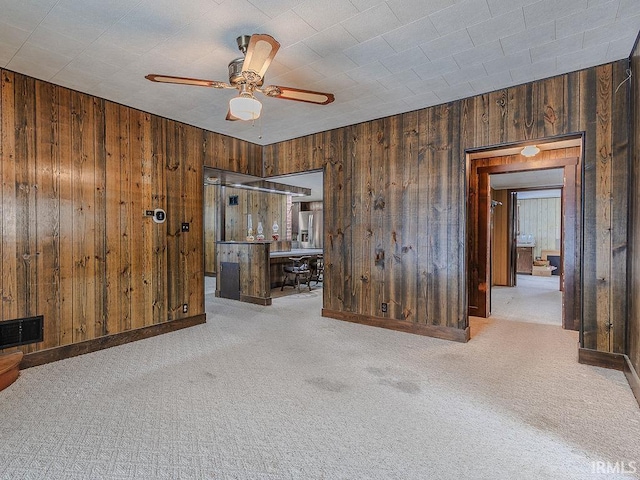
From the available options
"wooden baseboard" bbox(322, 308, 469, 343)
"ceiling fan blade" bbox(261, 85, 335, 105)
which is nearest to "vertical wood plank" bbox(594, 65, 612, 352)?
"wooden baseboard" bbox(322, 308, 469, 343)

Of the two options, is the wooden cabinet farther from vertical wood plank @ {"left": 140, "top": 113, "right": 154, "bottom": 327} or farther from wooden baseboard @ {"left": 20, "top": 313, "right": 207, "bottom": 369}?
vertical wood plank @ {"left": 140, "top": 113, "right": 154, "bottom": 327}

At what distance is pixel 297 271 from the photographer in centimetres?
671

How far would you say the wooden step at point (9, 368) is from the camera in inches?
102

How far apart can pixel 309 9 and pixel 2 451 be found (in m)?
3.22

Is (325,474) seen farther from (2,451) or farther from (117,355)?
(117,355)

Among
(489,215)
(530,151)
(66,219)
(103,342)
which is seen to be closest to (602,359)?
(489,215)

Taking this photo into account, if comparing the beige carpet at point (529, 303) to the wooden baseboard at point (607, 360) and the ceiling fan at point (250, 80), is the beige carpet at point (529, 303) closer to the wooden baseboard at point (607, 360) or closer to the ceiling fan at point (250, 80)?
the wooden baseboard at point (607, 360)

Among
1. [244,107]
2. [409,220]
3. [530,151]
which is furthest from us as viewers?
[530,151]

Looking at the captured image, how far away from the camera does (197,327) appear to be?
440cm

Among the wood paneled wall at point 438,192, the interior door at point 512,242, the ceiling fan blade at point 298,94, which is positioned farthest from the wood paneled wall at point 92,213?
the interior door at point 512,242

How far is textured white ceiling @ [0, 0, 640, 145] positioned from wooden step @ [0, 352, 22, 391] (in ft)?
8.35

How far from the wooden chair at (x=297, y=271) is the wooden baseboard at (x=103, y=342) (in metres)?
2.53

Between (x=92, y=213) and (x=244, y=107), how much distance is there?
7.65 feet

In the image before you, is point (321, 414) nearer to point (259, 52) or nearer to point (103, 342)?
point (259, 52)
